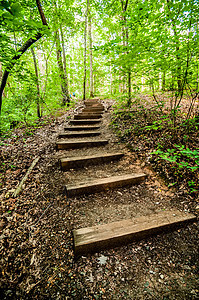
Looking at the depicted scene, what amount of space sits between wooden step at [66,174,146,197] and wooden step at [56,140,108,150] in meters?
1.59

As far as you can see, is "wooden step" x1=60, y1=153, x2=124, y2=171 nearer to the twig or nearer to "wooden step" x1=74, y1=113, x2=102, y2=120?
the twig

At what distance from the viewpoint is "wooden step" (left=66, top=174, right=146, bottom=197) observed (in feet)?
7.97

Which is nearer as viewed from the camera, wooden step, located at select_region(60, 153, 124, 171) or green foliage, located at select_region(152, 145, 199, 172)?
green foliage, located at select_region(152, 145, 199, 172)

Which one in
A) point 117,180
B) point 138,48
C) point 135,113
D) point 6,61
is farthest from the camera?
point 135,113

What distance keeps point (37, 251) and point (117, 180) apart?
165cm

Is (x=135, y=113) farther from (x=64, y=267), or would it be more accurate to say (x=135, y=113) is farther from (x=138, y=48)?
(x=64, y=267)

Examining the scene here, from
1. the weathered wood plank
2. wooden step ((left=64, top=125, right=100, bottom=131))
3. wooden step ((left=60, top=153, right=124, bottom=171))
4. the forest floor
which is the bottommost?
the forest floor

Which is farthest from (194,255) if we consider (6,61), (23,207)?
(6,61)

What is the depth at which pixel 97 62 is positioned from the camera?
16.0 m

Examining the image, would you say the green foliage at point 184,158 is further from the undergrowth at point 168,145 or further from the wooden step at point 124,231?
the wooden step at point 124,231

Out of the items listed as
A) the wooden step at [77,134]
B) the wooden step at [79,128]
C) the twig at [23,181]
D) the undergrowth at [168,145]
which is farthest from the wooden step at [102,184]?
the wooden step at [79,128]

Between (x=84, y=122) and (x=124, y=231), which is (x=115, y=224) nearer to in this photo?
(x=124, y=231)

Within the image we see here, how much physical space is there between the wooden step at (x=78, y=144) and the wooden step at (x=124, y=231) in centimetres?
246

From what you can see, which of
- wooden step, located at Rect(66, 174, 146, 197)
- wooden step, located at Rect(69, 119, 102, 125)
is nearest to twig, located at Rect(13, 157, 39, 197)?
wooden step, located at Rect(66, 174, 146, 197)
